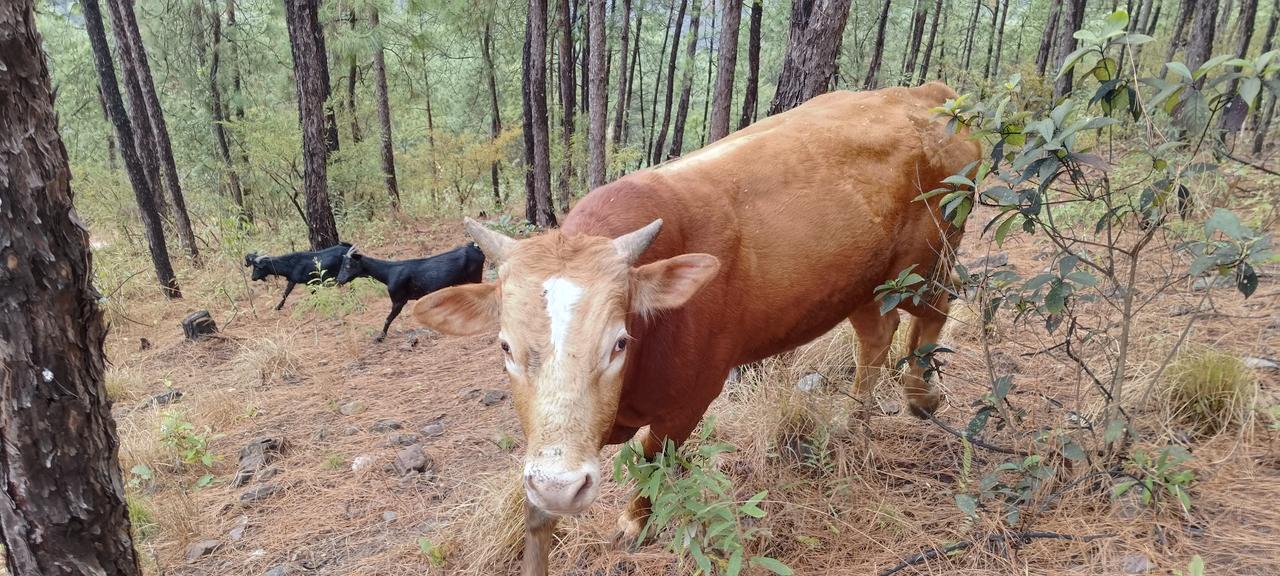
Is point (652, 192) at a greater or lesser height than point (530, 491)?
greater

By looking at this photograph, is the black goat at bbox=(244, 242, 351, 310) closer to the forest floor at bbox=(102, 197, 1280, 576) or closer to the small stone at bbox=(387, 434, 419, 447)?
the forest floor at bbox=(102, 197, 1280, 576)

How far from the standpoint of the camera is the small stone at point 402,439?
15.0ft

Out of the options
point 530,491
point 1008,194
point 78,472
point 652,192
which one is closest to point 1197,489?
point 1008,194

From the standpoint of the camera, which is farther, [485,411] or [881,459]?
[485,411]

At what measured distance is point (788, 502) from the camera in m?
3.11

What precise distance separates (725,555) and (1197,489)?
2.17m

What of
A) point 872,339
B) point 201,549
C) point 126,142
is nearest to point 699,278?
point 872,339

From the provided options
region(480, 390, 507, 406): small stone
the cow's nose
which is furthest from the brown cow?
region(480, 390, 507, 406): small stone

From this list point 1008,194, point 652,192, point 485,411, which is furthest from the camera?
point 485,411

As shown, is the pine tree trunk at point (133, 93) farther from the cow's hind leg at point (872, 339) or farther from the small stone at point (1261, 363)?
the small stone at point (1261, 363)

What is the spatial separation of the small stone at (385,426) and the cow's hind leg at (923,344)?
3.89 meters

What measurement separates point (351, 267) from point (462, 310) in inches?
244

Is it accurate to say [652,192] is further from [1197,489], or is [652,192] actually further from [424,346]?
[424,346]

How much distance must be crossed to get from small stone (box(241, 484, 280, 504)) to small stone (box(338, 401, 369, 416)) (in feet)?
3.93
